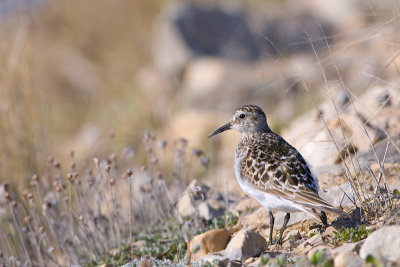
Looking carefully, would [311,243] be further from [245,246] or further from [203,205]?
[203,205]

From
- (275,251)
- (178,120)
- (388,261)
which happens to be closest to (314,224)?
(275,251)

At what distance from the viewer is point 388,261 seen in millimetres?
3369

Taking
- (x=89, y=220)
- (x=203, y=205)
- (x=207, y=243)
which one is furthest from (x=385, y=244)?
(x=89, y=220)

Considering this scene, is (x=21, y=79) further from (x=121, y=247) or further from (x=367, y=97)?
(x=367, y=97)

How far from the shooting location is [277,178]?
182 inches

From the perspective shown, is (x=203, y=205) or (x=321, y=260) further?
(x=203, y=205)

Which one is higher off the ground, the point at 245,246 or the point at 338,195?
the point at 338,195

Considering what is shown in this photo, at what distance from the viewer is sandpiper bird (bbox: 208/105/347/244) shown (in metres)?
4.39

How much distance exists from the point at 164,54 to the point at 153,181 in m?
10.5

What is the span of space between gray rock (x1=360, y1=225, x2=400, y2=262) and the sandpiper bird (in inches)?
19.4

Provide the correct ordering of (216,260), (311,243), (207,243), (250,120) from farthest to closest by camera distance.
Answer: (250,120) → (207,243) → (311,243) → (216,260)

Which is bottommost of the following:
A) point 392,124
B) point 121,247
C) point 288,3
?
point 121,247

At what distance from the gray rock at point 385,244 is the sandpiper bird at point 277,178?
49cm

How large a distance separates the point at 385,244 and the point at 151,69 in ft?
48.9
